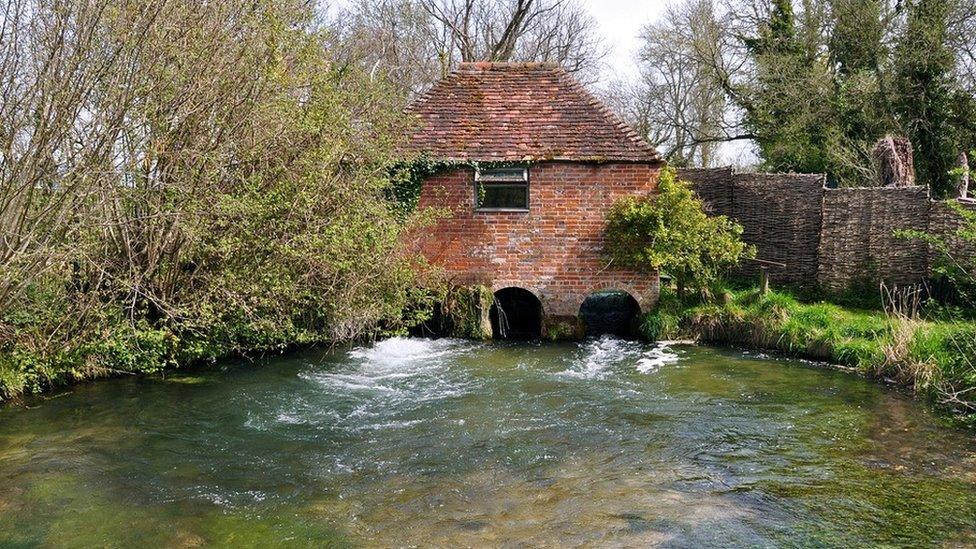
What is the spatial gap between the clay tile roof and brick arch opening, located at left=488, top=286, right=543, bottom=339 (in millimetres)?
2950

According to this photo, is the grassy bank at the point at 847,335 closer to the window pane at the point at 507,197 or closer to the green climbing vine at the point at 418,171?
the window pane at the point at 507,197

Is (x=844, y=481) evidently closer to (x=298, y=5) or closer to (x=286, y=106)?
(x=286, y=106)

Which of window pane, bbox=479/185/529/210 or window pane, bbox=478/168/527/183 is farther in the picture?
window pane, bbox=479/185/529/210

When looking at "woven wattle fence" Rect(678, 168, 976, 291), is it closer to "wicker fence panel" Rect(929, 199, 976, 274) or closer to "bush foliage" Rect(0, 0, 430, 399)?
"wicker fence panel" Rect(929, 199, 976, 274)

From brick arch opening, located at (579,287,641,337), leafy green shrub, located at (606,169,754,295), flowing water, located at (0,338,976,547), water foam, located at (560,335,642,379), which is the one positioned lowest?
flowing water, located at (0,338,976,547)

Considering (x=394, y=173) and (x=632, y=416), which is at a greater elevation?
(x=394, y=173)

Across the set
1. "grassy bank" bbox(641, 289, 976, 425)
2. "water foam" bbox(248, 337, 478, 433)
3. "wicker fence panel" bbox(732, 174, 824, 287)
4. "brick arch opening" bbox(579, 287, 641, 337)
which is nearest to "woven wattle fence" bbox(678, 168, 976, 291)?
"wicker fence panel" bbox(732, 174, 824, 287)

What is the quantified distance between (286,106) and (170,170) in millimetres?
1882

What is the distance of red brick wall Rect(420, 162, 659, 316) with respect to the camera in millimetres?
14594

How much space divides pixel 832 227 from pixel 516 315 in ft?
22.0

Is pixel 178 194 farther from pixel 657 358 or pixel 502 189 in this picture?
pixel 657 358

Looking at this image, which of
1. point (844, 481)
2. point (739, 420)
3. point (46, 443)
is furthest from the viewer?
point (739, 420)

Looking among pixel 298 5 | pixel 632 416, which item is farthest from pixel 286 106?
pixel 632 416

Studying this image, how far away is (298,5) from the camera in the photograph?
37.7 feet
